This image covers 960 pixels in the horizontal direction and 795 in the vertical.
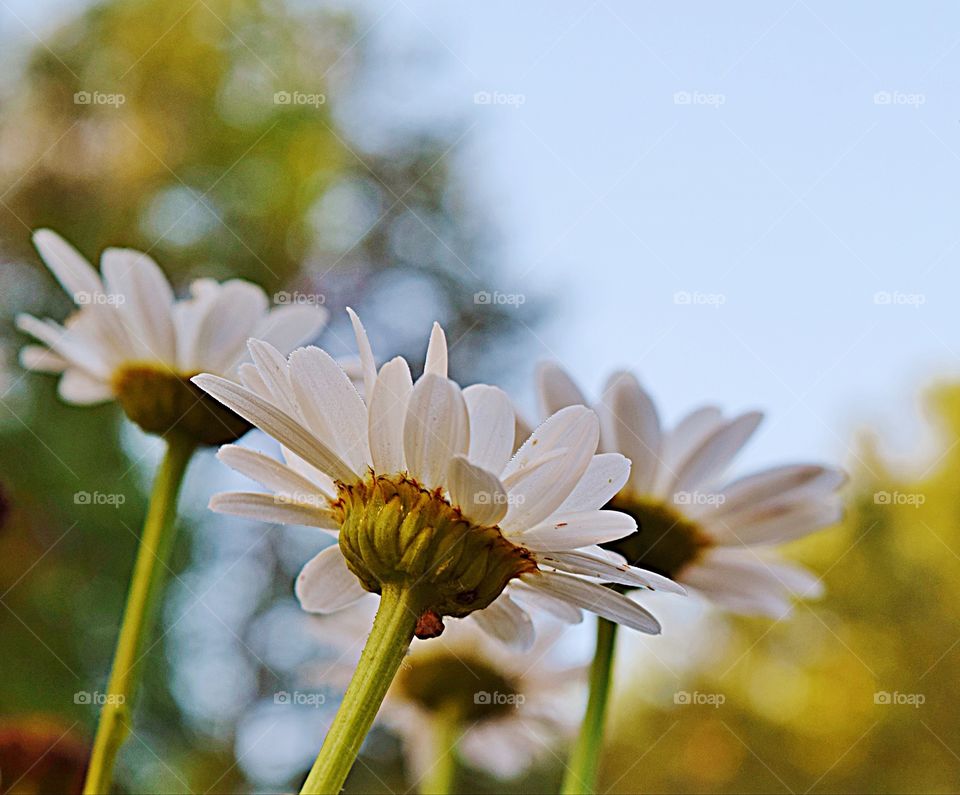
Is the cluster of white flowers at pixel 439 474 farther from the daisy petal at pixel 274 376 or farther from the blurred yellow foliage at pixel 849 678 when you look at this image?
the blurred yellow foliage at pixel 849 678

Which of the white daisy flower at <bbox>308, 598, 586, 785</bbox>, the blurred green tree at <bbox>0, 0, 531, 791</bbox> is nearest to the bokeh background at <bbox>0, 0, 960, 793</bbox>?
the blurred green tree at <bbox>0, 0, 531, 791</bbox>

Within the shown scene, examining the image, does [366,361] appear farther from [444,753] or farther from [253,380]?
[444,753]

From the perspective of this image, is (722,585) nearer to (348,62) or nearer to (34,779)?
(34,779)

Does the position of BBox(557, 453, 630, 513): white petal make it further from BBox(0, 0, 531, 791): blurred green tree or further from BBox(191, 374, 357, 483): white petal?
BBox(0, 0, 531, 791): blurred green tree

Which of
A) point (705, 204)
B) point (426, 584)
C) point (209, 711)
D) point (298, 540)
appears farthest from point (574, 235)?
point (426, 584)

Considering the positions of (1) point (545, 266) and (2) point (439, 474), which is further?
(1) point (545, 266)

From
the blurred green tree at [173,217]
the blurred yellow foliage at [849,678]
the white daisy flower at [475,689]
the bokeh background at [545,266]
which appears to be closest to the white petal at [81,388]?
the white daisy flower at [475,689]

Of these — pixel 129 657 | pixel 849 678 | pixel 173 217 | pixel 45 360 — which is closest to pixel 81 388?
pixel 45 360
